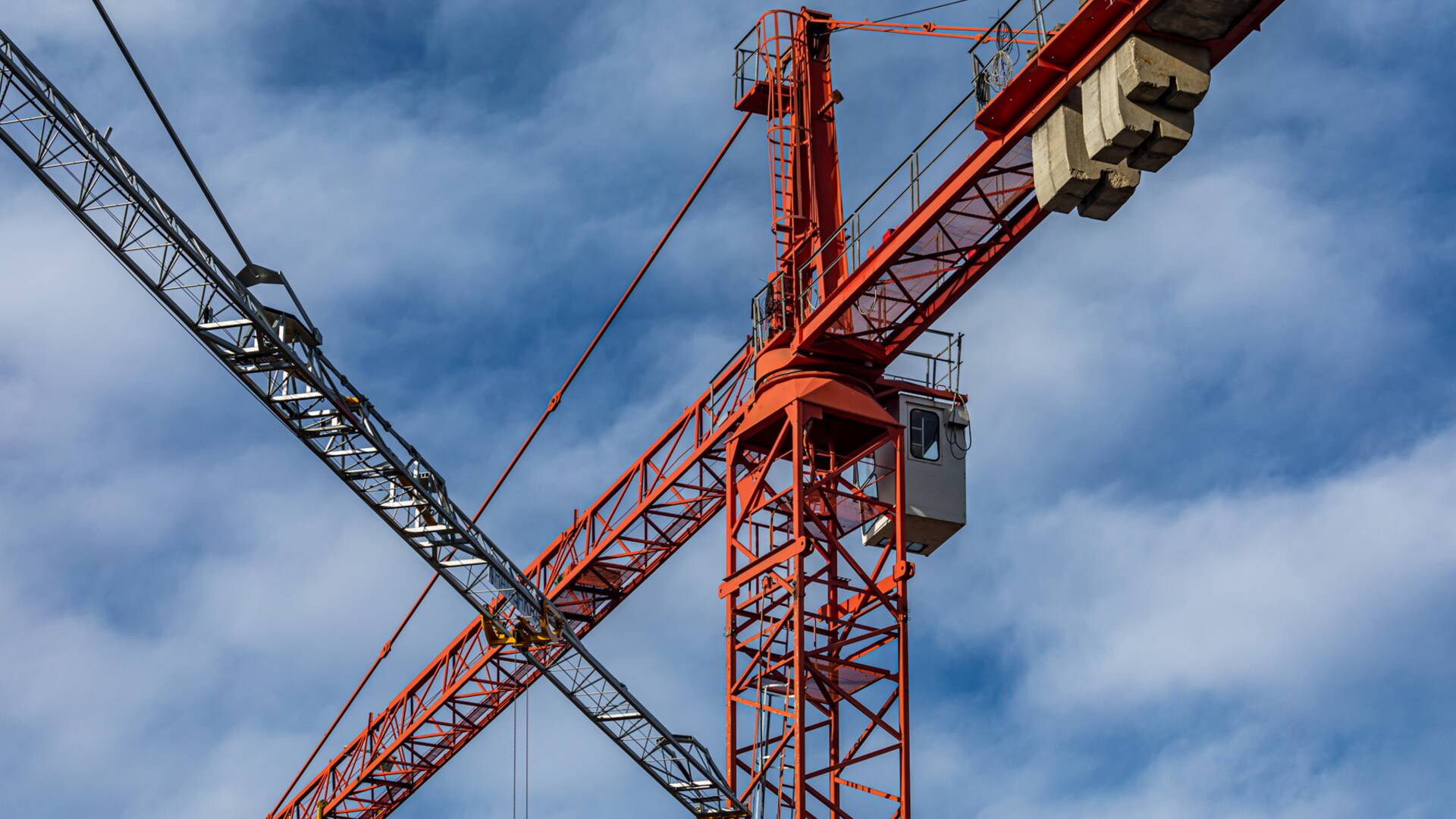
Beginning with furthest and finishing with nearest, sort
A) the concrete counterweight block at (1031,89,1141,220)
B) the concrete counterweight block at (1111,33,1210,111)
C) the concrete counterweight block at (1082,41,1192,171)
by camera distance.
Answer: the concrete counterweight block at (1031,89,1141,220)
the concrete counterweight block at (1082,41,1192,171)
the concrete counterweight block at (1111,33,1210,111)

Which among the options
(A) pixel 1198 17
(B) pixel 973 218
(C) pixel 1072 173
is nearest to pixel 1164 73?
(A) pixel 1198 17

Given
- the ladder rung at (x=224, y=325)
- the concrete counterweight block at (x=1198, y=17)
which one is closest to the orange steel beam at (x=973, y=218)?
the concrete counterweight block at (x=1198, y=17)

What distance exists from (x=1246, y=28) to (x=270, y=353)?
1563 centimetres

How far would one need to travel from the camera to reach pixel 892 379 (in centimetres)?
4109

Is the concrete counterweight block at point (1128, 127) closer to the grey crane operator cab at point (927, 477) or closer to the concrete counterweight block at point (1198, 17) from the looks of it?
the concrete counterweight block at point (1198, 17)

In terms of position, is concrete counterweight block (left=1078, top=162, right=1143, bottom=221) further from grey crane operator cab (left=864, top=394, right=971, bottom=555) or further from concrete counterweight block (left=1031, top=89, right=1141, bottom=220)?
grey crane operator cab (left=864, top=394, right=971, bottom=555)

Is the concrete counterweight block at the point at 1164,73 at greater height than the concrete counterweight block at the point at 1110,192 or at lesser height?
greater

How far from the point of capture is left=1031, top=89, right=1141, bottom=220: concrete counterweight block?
32594mm

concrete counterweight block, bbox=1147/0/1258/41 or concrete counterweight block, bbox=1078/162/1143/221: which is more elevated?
concrete counterweight block, bbox=1147/0/1258/41

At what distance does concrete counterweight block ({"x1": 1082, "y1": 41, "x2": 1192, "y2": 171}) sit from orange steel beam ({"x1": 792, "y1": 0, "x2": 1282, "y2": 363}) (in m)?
0.70

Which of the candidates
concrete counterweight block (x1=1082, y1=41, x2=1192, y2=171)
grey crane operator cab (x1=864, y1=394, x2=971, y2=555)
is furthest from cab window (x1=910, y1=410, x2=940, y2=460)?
concrete counterweight block (x1=1082, y1=41, x2=1192, y2=171)

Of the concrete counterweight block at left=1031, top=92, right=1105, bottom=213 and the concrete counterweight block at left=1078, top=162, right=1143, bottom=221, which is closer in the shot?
the concrete counterweight block at left=1078, top=162, right=1143, bottom=221

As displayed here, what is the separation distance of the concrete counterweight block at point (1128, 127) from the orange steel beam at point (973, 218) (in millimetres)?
700

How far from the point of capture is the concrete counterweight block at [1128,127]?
31734mm
